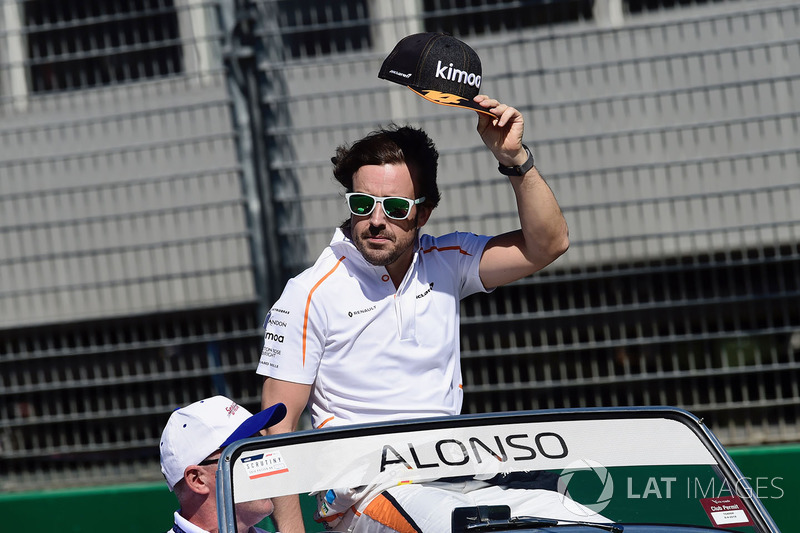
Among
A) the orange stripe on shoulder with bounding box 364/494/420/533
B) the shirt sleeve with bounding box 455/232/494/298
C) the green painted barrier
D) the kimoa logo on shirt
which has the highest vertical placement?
the kimoa logo on shirt

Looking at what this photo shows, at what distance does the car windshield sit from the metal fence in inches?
112

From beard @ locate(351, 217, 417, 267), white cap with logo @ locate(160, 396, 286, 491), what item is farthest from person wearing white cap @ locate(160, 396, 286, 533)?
beard @ locate(351, 217, 417, 267)

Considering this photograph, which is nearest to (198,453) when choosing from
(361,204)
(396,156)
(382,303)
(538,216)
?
(382,303)

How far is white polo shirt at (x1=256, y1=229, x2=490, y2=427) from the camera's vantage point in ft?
9.11

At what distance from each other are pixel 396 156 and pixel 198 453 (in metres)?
1.10

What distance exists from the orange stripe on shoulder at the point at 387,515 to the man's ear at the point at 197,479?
0.41 meters

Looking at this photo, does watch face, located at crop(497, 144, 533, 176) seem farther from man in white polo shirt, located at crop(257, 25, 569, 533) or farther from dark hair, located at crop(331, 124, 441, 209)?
dark hair, located at crop(331, 124, 441, 209)

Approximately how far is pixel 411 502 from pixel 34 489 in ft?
13.6

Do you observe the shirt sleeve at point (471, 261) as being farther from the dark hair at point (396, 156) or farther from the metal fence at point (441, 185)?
the metal fence at point (441, 185)

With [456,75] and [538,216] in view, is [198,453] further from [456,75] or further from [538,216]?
[456,75]

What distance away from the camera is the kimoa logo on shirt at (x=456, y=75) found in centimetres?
285

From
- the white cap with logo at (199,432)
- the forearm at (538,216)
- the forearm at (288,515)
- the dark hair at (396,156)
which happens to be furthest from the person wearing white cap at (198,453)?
the forearm at (538,216)

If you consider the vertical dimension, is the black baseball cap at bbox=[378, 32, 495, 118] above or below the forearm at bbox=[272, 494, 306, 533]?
above

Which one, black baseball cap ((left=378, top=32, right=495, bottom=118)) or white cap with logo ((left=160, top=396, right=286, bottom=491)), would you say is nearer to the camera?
white cap with logo ((left=160, top=396, right=286, bottom=491))
